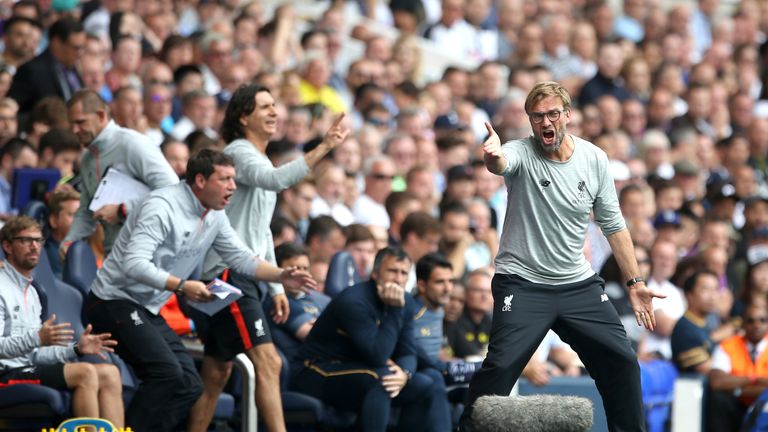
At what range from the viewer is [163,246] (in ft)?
29.0

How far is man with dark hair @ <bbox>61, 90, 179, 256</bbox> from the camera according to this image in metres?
9.28

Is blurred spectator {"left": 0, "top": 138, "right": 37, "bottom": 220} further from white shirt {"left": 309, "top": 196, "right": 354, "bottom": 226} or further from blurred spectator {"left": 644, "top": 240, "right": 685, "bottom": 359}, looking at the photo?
blurred spectator {"left": 644, "top": 240, "right": 685, "bottom": 359}

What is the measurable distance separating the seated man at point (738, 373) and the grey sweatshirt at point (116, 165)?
16.4 feet

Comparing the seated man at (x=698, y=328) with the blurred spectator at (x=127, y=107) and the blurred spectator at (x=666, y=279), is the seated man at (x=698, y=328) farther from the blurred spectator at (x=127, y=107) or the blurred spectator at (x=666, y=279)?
the blurred spectator at (x=127, y=107)

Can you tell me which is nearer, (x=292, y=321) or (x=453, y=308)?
(x=292, y=321)

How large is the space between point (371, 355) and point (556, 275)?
85.6 inches

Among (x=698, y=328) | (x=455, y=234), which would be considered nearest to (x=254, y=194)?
(x=455, y=234)

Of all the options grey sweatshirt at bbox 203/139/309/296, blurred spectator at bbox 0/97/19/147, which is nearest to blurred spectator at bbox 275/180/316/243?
blurred spectator at bbox 0/97/19/147

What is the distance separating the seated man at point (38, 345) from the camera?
28.4 feet

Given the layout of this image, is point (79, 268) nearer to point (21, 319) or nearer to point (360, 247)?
point (21, 319)

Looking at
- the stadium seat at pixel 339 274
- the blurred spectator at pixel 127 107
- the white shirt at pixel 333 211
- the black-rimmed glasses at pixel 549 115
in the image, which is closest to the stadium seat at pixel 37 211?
the blurred spectator at pixel 127 107

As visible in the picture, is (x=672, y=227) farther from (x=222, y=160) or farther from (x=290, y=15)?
(x=222, y=160)

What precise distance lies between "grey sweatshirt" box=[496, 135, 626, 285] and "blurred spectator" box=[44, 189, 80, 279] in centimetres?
350

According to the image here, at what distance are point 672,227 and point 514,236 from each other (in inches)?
256
